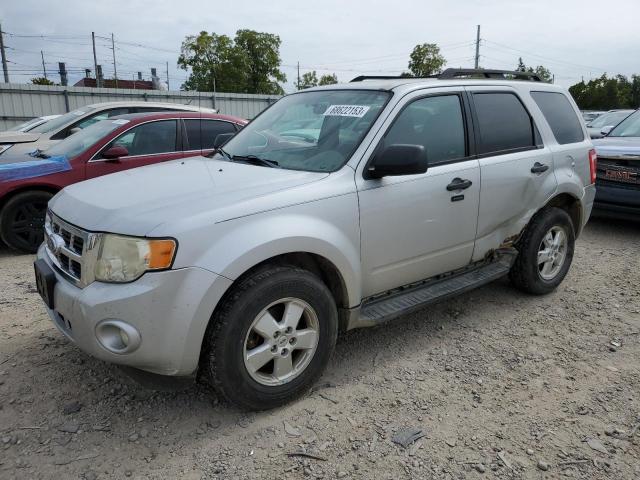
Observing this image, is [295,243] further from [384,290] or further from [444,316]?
[444,316]

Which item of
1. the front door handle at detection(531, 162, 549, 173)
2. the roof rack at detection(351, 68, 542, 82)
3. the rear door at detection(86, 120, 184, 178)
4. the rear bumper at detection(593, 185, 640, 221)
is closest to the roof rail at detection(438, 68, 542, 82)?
the roof rack at detection(351, 68, 542, 82)

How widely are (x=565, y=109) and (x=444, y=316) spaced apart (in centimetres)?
220

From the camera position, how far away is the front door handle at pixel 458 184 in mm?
3426

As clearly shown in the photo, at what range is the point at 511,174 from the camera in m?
3.88

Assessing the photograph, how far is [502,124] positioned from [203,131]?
4329mm

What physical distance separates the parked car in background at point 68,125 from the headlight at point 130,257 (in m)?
5.32

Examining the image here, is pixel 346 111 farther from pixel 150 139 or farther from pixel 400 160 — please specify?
pixel 150 139

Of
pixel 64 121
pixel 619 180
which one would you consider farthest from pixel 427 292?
pixel 64 121

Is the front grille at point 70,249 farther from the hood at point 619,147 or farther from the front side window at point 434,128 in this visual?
the hood at point 619,147

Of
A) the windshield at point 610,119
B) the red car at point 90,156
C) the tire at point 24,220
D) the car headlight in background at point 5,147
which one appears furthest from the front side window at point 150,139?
the windshield at point 610,119

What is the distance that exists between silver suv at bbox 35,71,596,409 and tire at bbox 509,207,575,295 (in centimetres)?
2

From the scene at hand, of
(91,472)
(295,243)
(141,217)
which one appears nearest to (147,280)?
(141,217)

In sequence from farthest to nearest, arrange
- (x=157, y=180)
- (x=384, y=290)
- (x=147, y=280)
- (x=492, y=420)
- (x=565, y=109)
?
(x=565, y=109), (x=384, y=290), (x=157, y=180), (x=492, y=420), (x=147, y=280)

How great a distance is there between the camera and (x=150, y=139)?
661 cm
